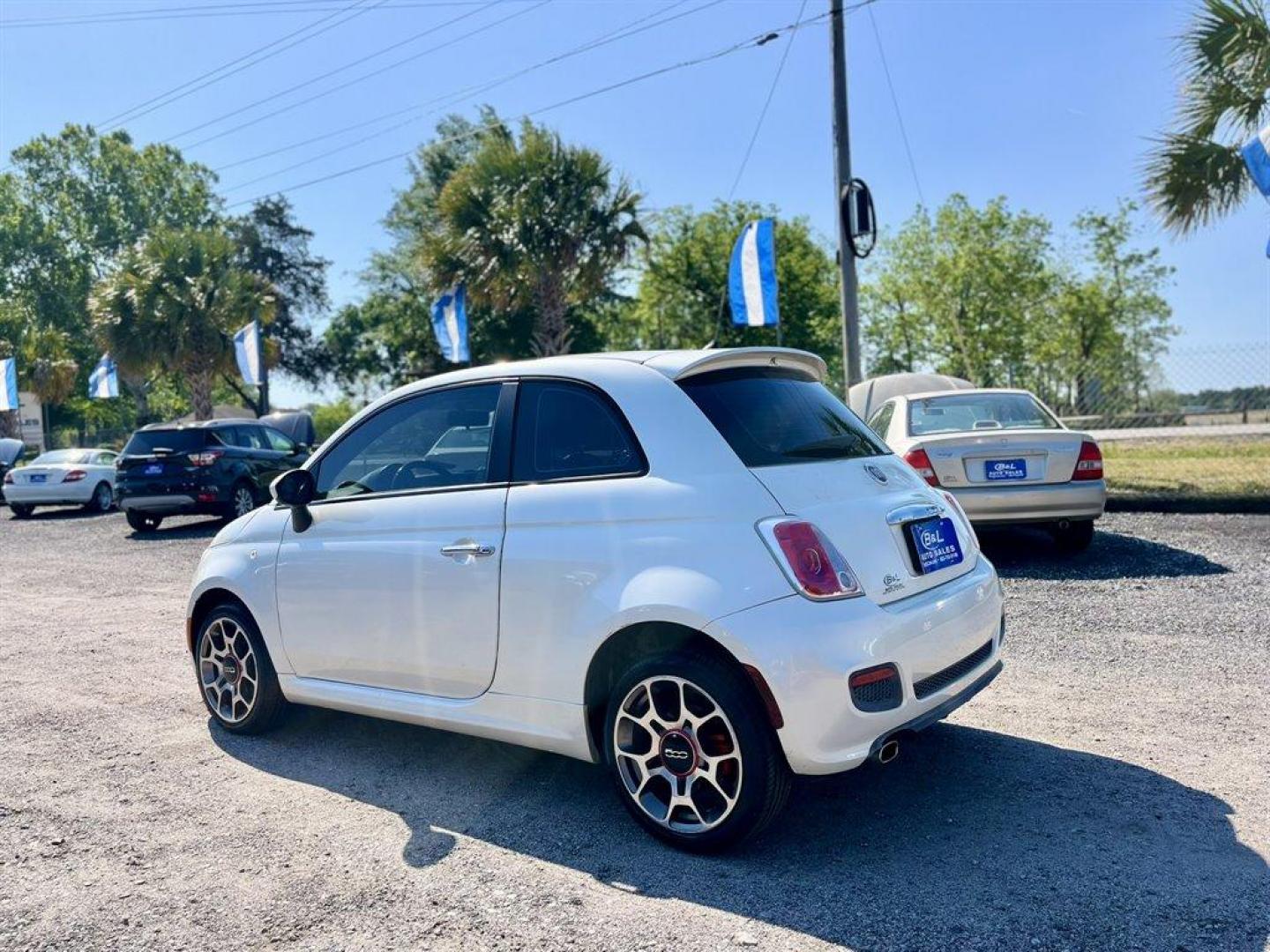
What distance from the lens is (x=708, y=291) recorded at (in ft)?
143

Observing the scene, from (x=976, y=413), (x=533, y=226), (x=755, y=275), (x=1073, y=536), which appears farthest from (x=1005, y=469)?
(x=533, y=226)

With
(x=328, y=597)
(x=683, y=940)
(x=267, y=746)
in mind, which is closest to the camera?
(x=683, y=940)

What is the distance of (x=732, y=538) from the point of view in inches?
130

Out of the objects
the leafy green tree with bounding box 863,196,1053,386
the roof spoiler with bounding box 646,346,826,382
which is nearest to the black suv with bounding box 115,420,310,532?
the roof spoiler with bounding box 646,346,826,382

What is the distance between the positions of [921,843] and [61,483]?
780 inches

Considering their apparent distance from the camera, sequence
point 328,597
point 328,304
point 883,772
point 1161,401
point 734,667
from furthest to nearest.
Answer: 1. point 328,304
2. point 1161,401
3. point 328,597
4. point 883,772
5. point 734,667

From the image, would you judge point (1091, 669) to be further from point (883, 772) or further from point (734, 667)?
point (734, 667)

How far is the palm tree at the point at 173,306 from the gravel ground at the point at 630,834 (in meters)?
22.1

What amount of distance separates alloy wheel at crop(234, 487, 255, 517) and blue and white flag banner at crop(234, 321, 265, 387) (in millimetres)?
9671

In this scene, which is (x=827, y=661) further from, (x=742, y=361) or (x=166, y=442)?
(x=166, y=442)

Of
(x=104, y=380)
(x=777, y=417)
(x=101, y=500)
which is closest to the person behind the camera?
(x=777, y=417)

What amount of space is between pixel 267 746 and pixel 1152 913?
3786 millimetres

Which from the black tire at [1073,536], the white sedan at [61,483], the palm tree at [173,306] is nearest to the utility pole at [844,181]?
the black tire at [1073,536]

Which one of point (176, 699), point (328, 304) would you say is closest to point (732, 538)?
point (176, 699)
